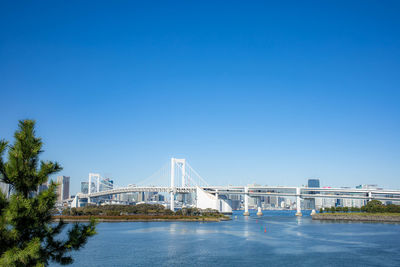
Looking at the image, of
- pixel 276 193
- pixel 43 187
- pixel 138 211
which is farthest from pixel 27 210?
pixel 276 193

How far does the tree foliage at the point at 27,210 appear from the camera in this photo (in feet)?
15.9

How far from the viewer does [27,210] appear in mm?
4918

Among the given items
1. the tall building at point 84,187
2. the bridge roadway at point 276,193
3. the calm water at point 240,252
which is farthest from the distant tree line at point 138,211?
the tall building at point 84,187

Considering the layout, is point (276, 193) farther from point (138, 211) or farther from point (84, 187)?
point (84, 187)

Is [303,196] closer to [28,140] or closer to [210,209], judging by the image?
[210,209]

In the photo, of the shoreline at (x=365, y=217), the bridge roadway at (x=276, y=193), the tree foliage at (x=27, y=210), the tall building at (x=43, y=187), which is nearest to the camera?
the tree foliage at (x=27, y=210)

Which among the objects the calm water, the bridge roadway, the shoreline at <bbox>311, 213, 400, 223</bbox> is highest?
the bridge roadway

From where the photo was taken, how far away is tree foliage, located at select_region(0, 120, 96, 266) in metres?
4.86

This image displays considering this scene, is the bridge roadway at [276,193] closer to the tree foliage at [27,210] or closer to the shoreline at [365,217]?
the shoreline at [365,217]

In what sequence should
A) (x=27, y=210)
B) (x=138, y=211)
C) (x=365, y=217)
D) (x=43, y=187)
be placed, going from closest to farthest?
(x=27, y=210) → (x=43, y=187) → (x=365, y=217) → (x=138, y=211)

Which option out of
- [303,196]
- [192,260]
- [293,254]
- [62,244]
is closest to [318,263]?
[293,254]

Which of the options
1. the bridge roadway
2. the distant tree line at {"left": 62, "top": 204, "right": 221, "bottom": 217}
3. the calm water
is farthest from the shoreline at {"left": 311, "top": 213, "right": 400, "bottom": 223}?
the calm water

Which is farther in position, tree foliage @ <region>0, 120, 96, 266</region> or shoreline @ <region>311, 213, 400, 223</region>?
shoreline @ <region>311, 213, 400, 223</region>

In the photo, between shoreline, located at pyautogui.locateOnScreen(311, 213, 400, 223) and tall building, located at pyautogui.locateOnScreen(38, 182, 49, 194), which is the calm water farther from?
shoreline, located at pyautogui.locateOnScreen(311, 213, 400, 223)
